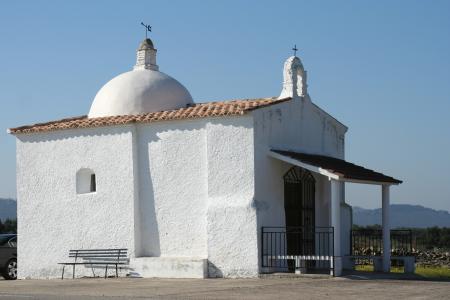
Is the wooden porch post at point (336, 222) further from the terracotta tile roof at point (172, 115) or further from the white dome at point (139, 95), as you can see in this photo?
the white dome at point (139, 95)

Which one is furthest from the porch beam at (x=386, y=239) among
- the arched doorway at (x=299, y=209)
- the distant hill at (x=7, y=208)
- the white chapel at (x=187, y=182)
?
the distant hill at (x=7, y=208)

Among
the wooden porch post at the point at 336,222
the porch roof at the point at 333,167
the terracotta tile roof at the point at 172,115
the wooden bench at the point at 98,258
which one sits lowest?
the wooden bench at the point at 98,258

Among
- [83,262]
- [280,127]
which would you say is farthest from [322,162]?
[83,262]

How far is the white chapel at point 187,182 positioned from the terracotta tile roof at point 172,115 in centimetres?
5

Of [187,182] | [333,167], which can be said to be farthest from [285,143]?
[187,182]

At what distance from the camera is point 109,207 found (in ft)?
70.1

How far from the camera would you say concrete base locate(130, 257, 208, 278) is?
19.6m

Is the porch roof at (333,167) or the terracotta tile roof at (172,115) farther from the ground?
the terracotta tile roof at (172,115)

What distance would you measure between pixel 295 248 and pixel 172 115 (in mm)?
4699

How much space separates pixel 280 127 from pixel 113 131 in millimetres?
4404

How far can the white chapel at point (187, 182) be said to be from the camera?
19.6m

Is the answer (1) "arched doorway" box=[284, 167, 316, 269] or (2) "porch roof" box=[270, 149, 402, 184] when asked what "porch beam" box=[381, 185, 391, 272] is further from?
(1) "arched doorway" box=[284, 167, 316, 269]

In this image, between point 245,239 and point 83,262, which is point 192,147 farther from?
point 83,262

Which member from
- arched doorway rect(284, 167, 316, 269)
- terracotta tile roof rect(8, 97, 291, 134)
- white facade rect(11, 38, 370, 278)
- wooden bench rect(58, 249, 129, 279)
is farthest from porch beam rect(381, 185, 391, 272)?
wooden bench rect(58, 249, 129, 279)
